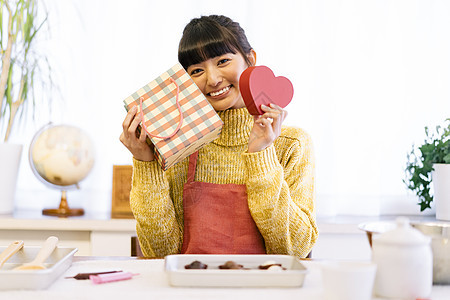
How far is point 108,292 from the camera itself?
89cm

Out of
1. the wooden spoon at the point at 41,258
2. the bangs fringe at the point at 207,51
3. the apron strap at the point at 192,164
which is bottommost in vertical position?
the wooden spoon at the point at 41,258

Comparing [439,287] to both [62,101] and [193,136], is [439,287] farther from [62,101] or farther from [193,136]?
[62,101]

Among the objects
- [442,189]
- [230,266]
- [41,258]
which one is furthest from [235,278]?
[442,189]

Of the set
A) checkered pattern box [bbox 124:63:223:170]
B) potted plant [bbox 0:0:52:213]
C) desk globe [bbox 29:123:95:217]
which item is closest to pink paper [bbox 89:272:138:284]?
checkered pattern box [bbox 124:63:223:170]

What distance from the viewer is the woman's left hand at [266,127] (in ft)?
4.42

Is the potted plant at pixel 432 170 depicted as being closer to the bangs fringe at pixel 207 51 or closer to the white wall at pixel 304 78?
the white wall at pixel 304 78

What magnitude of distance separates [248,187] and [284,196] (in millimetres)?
94

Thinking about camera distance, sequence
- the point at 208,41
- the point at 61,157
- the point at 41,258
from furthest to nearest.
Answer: the point at 61,157 → the point at 208,41 → the point at 41,258

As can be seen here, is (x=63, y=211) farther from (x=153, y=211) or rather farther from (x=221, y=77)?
(x=221, y=77)

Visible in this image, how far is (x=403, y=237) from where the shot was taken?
2.73 feet

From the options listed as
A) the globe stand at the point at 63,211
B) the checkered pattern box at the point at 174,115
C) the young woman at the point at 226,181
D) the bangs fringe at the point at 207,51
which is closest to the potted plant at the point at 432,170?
the young woman at the point at 226,181

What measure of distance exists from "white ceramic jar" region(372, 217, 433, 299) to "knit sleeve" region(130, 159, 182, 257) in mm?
707

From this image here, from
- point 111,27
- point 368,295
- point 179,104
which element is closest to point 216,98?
point 179,104

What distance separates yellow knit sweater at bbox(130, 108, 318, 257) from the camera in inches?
53.4
